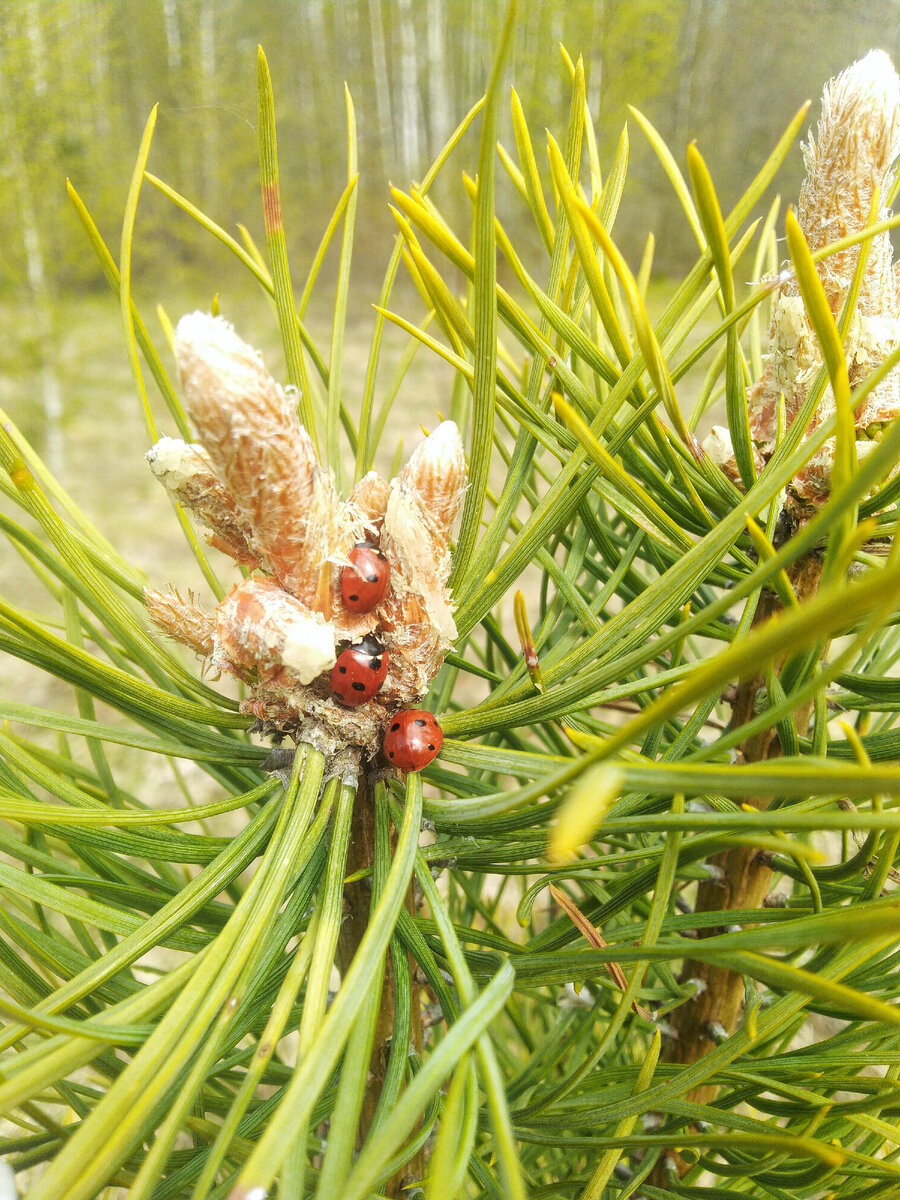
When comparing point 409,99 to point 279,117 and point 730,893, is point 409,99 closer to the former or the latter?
point 279,117

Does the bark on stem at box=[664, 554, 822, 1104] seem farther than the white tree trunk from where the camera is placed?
No

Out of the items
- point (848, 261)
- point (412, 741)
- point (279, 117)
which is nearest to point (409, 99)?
point (279, 117)

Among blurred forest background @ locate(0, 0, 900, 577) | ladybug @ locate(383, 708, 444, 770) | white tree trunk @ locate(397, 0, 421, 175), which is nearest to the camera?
ladybug @ locate(383, 708, 444, 770)

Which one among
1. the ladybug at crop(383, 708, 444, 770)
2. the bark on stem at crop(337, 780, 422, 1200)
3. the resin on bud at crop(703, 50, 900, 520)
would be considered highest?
the resin on bud at crop(703, 50, 900, 520)

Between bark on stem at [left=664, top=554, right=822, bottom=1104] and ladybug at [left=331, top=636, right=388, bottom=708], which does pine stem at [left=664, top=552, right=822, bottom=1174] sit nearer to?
bark on stem at [left=664, top=554, right=822, bottom=1104]

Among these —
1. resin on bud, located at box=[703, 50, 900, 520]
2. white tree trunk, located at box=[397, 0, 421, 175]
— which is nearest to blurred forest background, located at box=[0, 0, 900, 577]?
white tree trunk, located at box=[397, 0, 421, 175]

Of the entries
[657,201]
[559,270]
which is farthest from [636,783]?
[657,201]
